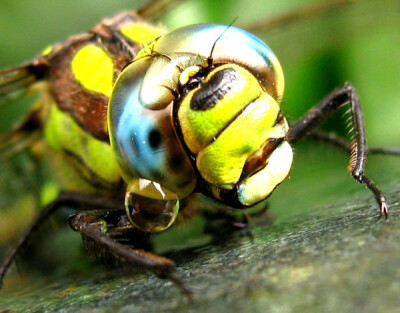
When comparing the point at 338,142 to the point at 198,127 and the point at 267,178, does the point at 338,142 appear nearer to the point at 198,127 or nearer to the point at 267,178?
the point at 267,178

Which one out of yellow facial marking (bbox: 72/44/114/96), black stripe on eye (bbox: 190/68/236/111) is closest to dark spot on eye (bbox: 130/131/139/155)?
black stripe on eye (bbox: 190/68/236/111)

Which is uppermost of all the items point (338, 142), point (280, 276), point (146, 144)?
point (146, 144)

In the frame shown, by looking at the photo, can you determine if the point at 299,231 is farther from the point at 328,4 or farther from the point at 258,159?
the point at 328,4

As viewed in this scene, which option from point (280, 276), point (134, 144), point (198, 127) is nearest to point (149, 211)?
point (134, 144)

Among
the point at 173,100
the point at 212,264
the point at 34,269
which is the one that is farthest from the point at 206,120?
the point at 34,269

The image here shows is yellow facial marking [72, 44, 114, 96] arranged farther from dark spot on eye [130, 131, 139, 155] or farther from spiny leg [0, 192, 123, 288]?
dark spot on eye [130, 131, 139, 155]

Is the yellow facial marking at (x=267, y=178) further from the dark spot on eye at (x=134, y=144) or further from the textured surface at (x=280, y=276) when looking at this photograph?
the dark spot on eye at (x=134, y=144)

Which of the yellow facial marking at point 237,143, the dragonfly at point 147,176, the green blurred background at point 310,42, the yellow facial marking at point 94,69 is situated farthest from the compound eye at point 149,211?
the green blurred background at point 310,42

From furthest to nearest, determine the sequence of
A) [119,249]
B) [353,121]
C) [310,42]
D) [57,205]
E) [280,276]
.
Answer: [310,42] < [57,205] < [353,121] < [119,249] < [280,276]
